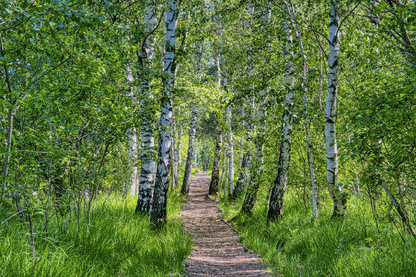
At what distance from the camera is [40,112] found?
3.51 meters

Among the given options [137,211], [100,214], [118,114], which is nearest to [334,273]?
[118,114]

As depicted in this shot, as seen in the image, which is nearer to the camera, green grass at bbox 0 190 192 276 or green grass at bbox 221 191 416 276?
green grass at bbox 0 190 192 276

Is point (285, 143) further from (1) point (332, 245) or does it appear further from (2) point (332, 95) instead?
(1) point (332, 245)

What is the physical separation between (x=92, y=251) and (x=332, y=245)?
4.17m

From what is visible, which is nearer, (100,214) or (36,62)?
(36,62)

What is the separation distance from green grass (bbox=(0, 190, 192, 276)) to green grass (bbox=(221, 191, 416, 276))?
2.04 metres

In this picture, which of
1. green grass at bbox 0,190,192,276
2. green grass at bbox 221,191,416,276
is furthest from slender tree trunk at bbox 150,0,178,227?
green grass at bbox 221,191,416,276

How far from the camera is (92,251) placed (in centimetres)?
435

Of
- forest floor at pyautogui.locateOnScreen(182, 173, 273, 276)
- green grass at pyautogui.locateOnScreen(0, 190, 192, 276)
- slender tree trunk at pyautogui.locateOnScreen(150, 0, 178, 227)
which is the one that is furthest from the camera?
slender tree trunk at pyautogui.locateOnScreen(150, 0, 178, 227)

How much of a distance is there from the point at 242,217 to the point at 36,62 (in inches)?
315

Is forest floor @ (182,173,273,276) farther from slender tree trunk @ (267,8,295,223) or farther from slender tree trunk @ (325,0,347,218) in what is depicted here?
slender tree trunk @ (325,0,347,218)

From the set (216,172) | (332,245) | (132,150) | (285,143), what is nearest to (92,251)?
(132,150)

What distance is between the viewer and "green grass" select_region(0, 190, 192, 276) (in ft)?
10.3

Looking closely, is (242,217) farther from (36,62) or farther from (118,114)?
(36,62)
